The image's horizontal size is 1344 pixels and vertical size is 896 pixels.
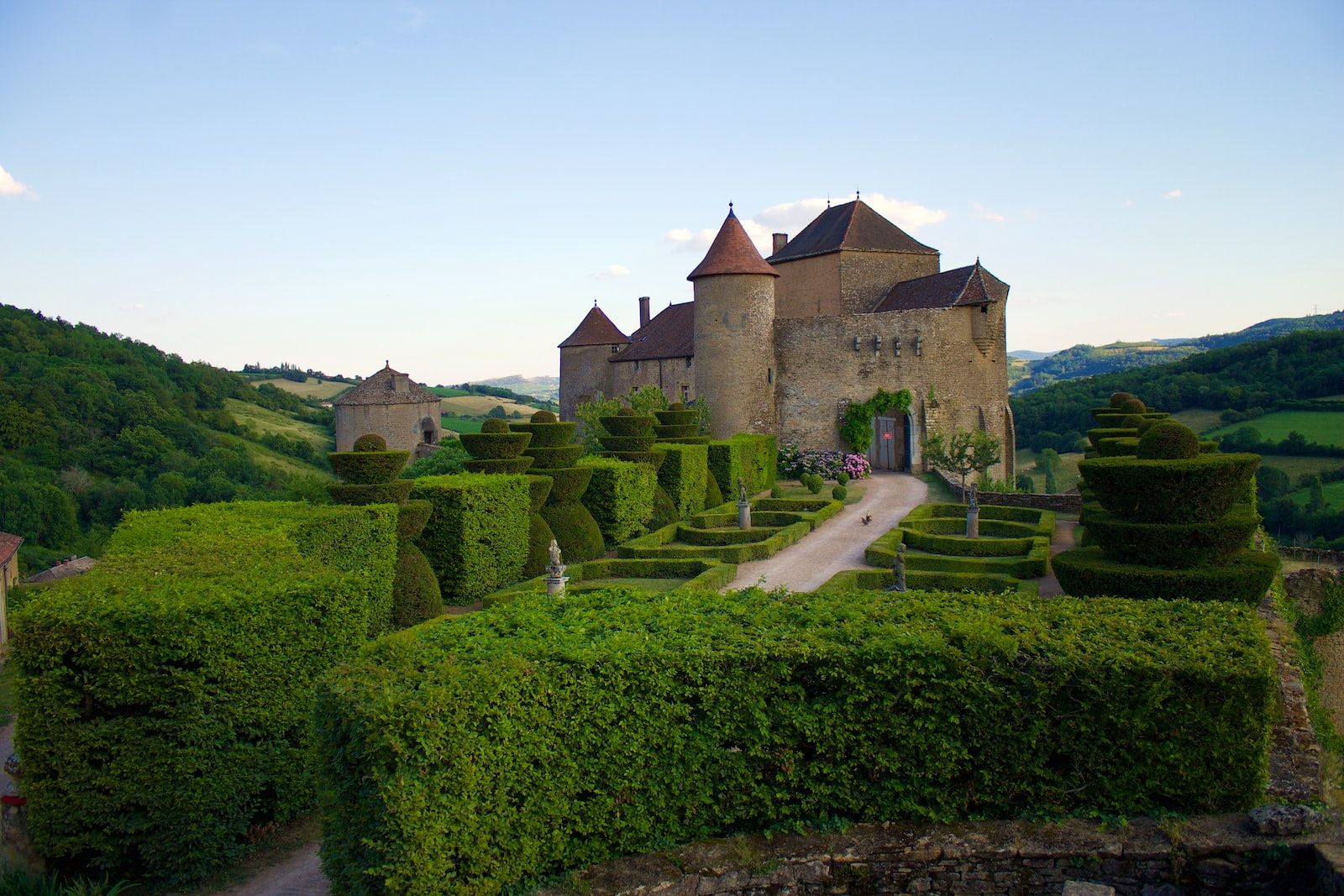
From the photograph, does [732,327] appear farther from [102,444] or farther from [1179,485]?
[102,444]

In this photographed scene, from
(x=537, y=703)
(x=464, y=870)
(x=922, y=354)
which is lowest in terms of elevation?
(x=464, y=870)

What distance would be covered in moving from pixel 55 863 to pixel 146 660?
2.22 meters

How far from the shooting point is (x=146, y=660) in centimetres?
784

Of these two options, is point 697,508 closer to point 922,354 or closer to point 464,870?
point 922,354

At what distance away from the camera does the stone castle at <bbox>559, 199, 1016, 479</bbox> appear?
34.8 m

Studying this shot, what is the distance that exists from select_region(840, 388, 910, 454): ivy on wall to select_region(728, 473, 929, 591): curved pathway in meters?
4.04

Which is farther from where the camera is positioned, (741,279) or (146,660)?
(741,279)

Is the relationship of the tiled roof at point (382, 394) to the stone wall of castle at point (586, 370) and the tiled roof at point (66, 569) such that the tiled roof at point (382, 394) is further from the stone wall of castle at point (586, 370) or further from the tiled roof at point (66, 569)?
the tiled roof at point (66, 569)

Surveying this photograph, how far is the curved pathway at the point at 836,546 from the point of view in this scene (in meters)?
18.4

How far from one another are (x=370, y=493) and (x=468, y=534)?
2.62 metres

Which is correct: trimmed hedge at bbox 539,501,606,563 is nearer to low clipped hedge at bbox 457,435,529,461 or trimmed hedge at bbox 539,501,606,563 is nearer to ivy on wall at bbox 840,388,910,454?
low clipped hedge at bbox 457,435,529,461

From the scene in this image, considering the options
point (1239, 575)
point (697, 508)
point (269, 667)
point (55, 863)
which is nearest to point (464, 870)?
point (269, 667)

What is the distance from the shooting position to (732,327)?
1382 inches

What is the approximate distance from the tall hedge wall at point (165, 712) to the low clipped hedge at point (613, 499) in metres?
12.9
